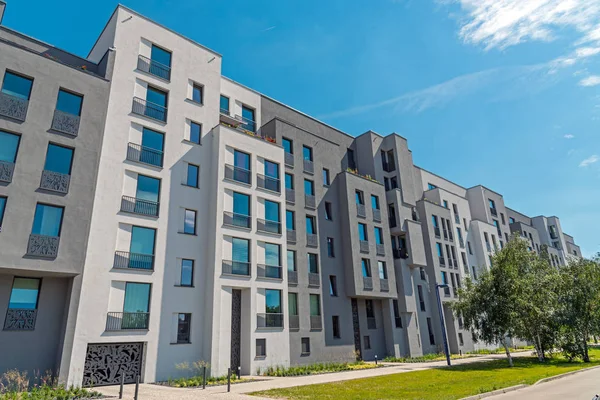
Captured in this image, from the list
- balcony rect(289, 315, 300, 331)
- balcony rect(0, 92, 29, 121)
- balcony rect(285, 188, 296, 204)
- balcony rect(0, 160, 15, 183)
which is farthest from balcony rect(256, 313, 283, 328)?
balcony rect(0, 92, 29, 121)

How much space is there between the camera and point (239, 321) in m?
23.9

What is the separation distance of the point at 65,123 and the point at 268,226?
13508mm

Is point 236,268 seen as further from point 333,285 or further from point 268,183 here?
point 333,285

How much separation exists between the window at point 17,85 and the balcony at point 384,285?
1078 inches

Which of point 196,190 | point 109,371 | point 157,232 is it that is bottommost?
point 109,371

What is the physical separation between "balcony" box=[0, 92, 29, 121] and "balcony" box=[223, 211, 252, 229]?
459 inches

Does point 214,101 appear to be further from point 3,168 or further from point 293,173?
point 3,168

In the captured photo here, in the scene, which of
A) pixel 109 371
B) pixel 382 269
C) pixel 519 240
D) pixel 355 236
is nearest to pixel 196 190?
pixel 109 371

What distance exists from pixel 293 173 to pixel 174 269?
12.7 m

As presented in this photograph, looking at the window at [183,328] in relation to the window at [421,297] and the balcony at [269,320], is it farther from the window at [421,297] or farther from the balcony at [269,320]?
the window at [421,297]

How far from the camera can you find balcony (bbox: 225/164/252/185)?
25.5 m

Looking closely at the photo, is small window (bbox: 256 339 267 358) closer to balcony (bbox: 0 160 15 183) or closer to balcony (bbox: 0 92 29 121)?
balcony (bbox: 0 160 15 183)

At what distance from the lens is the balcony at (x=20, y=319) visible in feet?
54.7

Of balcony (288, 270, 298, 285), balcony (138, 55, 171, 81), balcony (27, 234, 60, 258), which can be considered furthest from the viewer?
balcony (288, 270, 298, 285)
